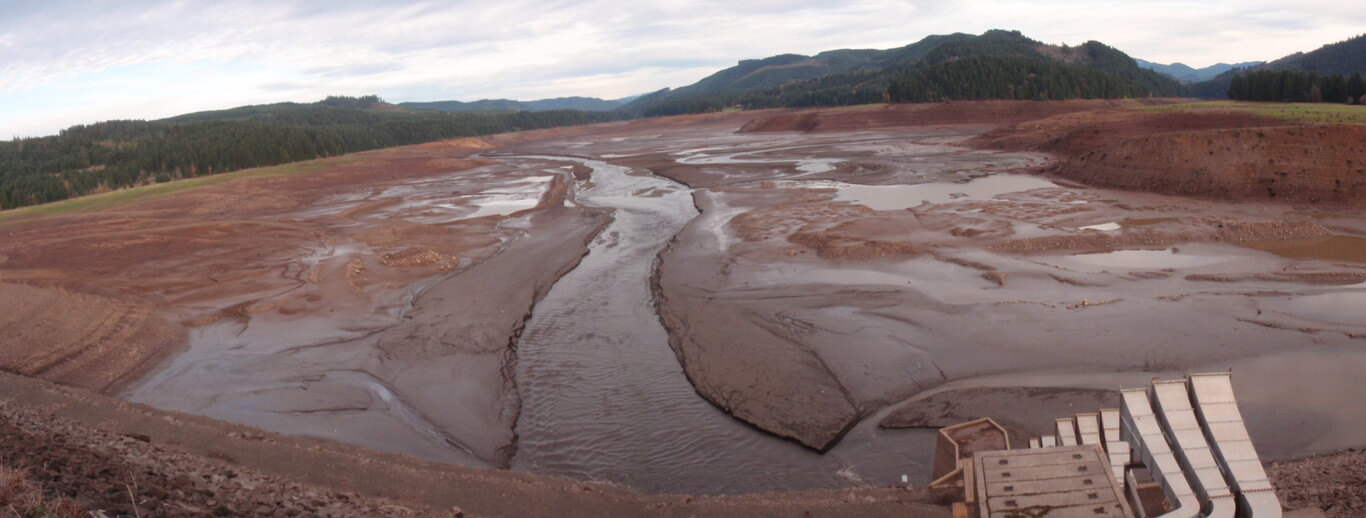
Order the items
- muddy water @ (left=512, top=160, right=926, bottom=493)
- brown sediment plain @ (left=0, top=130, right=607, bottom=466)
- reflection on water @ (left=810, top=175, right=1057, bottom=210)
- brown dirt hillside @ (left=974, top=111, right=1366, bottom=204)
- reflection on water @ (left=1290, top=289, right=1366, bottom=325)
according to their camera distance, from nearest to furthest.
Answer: muddy water @ (left=512, top=160, right=926, bottom=493) < brown sediment plain @ (left=0, top=130, right=607, bottom=466) < reflection on water @ (left=1290, top=289, right=1366, bottom=325) < brown dirt hillside @ (left=974, top=111, right=1366, bottom=204) < reflection on water @ (left=810, top=175, right=1057, bottom=210)

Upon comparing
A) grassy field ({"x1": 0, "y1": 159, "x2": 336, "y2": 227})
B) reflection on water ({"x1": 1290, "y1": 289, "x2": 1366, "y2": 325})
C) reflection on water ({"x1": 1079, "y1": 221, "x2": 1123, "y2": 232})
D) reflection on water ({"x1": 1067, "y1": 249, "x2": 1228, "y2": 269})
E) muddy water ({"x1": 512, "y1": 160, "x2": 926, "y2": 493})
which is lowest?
muddy water ({"x1": 512, "y1": 160, "x2": 926, "y2": 493})

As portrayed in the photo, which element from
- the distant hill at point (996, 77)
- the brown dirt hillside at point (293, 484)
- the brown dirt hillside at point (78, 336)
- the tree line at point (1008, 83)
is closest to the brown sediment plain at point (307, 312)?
the brown dirt hillside at point (78, 336)

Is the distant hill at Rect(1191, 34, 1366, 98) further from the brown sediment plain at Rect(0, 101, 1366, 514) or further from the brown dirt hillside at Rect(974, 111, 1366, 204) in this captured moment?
the brown sediment plain at Rect(0, 101, 1366, 514)

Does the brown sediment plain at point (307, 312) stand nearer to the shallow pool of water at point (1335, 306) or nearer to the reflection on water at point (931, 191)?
the reflection on water at point (931, 191)

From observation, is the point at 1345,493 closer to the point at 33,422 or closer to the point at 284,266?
the point at 33,422

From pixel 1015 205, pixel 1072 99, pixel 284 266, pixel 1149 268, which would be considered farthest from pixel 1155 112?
pixel 284 266

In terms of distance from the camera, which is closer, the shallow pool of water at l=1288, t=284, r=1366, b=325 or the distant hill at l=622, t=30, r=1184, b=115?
the shallow pool of water at l=1288, t=284, r=1366, b=325

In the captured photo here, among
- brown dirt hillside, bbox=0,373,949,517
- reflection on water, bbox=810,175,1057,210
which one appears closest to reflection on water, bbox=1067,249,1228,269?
reflection on water, bbox=810,175,1057,210
